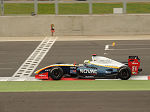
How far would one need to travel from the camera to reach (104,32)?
3222cm

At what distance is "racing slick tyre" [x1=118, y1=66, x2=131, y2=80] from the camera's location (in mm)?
17191

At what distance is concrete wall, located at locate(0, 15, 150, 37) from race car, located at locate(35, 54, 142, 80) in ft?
47.1

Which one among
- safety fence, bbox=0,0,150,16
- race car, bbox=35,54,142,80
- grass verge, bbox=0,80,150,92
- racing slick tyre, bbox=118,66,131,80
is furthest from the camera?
safety fence, bbox=0,0,150,16

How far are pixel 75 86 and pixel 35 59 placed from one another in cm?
753

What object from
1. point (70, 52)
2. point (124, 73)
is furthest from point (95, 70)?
point (70, 52)

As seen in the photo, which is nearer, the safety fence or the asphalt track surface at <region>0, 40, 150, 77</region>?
the asphalt track surface at <region>0, 40, 150, 77</region>

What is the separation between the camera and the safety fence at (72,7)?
33.4 metres

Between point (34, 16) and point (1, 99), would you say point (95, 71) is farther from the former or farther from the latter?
point (34, 16)

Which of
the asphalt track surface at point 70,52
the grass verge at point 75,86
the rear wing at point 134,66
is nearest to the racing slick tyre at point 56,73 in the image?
the grass verge at point 75,86

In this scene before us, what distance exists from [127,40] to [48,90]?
15.3 meters

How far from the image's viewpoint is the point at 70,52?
2548cm

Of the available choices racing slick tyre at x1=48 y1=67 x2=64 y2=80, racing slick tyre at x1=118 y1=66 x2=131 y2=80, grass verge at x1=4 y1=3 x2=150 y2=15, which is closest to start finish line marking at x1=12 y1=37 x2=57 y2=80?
racing slick tyre at x1=48 y1=67 x2=64 y2=80

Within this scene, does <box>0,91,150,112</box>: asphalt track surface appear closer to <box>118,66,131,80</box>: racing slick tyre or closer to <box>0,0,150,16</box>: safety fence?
<box>118,66,131,80</box>: racing slick tyre

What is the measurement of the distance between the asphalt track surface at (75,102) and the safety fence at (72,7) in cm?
1918
